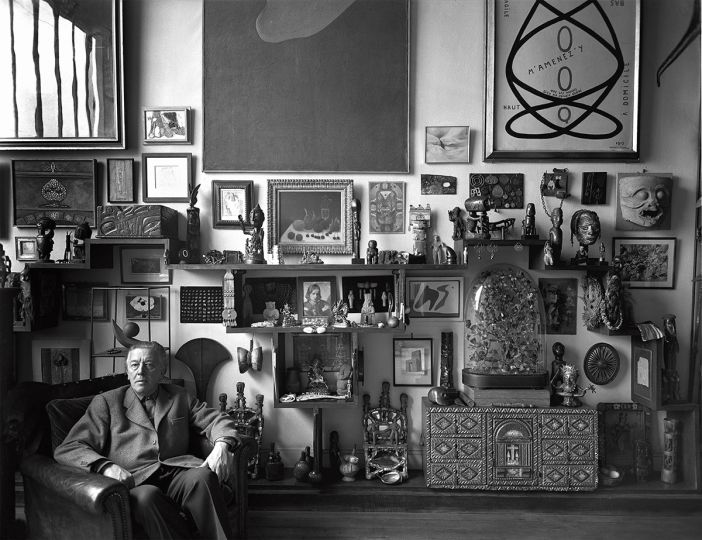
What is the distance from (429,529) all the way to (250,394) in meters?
1.65

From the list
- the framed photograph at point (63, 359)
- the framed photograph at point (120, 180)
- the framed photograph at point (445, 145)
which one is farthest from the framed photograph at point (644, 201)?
the framed photograph at point (63, 359)

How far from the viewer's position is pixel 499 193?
3674 mm

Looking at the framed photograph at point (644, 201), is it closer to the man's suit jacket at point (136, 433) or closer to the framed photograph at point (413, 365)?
the framed photograph at point (413, 365)

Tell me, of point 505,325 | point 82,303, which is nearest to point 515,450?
point 505,325

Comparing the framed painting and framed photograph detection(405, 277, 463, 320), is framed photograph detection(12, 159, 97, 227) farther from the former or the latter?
framed photograph detection(405, 277, 463, 320)

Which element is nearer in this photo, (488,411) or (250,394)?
(488,411)

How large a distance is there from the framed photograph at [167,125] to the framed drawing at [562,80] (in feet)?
7.82

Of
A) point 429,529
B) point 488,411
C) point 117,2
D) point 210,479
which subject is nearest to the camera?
point 210,479

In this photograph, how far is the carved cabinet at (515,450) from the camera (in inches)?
130

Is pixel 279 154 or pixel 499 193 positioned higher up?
pixel 279 154

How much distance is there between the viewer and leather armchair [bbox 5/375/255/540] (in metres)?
2.21

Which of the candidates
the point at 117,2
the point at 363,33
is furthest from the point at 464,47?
the point at 117,2

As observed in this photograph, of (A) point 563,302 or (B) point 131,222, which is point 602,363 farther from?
(B) point 131,222

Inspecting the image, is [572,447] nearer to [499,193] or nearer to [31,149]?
[499,193]
